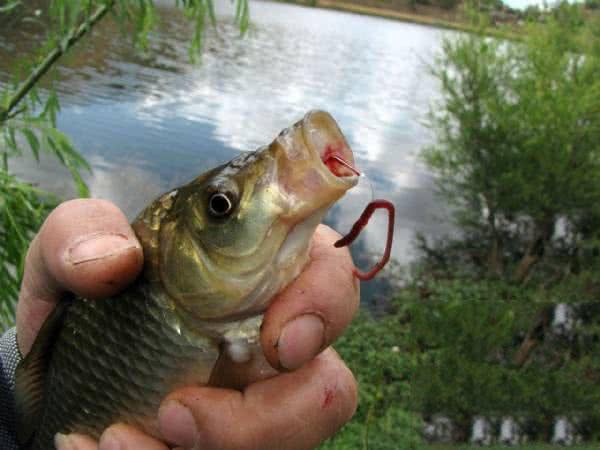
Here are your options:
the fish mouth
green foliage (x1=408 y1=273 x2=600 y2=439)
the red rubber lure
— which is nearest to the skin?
the red rubber lure

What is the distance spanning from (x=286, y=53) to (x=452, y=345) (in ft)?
58.7

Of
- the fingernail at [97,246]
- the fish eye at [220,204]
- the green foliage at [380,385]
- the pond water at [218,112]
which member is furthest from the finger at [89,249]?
the pond water at [218,112]

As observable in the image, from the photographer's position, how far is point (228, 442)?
1217 millimetres

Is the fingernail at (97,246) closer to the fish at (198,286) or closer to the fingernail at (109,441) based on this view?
the fish at (198,286)

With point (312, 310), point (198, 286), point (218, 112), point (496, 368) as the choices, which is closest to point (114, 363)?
point (198, 286)

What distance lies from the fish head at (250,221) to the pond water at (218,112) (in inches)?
222

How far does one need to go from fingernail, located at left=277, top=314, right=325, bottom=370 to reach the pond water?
567 centimetres

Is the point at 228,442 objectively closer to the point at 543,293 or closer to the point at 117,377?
the point at 117,377

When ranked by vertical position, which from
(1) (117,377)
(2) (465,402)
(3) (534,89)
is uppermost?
(1) (117,377)

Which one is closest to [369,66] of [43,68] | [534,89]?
[534,89]

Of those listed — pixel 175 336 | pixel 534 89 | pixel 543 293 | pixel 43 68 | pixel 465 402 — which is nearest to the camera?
pixel 175 336

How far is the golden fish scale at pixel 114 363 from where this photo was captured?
1.10 m

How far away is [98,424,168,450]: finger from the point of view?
3.83 feet

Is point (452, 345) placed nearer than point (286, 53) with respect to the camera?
Yes
